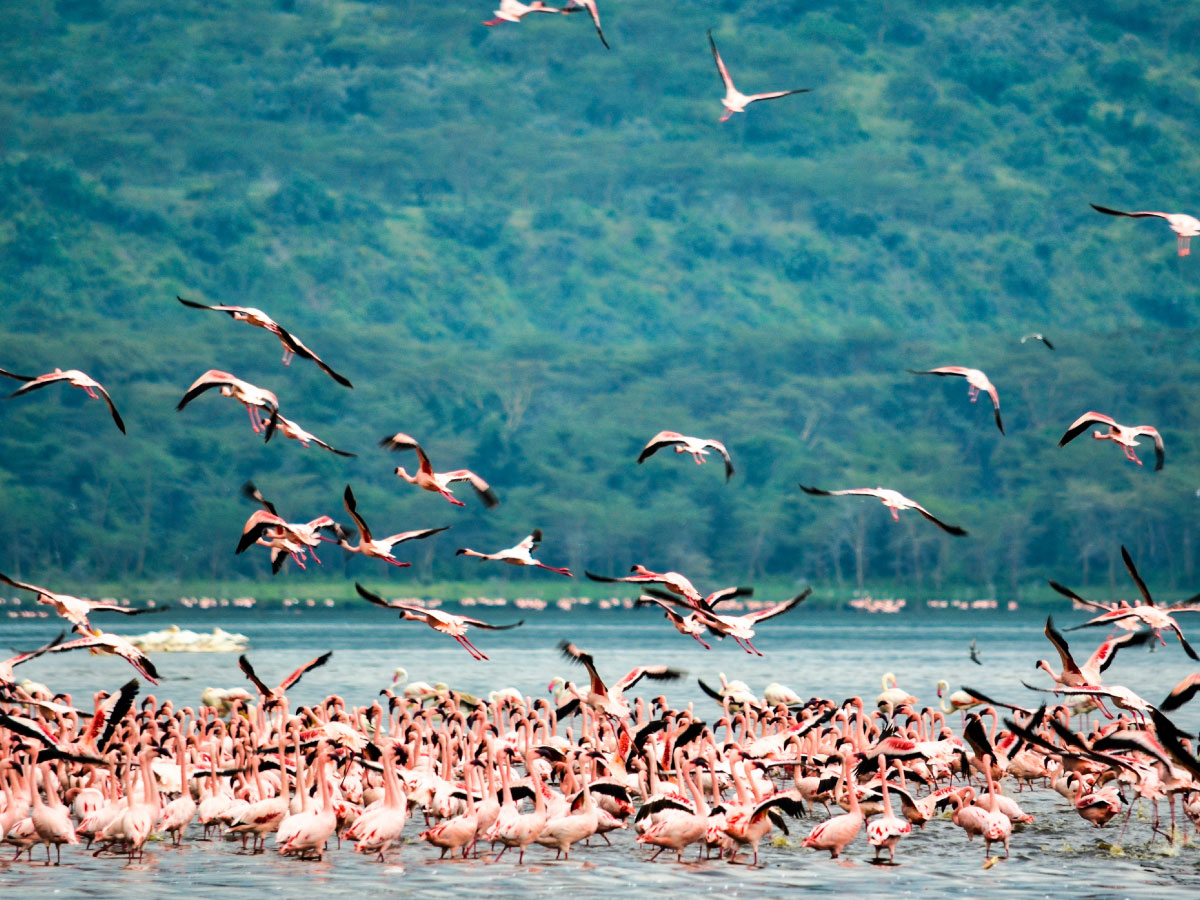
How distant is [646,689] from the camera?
4769cm

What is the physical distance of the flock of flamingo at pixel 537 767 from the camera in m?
16.7

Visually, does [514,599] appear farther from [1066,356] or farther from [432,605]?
[1066,356]

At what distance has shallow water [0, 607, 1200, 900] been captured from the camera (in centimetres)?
1712

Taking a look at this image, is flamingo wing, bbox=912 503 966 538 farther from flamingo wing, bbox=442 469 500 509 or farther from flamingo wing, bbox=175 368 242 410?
flamingo wing, bbox=175 368 242 410

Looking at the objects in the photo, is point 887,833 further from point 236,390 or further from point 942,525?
point 236,390

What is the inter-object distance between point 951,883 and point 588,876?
11.9ft

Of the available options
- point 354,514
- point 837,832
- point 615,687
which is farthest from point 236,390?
point 837,832

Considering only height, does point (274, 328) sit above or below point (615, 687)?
above

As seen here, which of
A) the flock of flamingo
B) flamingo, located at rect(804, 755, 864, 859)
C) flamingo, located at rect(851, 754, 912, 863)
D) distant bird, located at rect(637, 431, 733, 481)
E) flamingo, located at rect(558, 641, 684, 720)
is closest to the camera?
the flock of flamingo

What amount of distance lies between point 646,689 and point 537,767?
1122 inches

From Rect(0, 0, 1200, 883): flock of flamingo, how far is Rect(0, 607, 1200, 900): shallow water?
34 cm

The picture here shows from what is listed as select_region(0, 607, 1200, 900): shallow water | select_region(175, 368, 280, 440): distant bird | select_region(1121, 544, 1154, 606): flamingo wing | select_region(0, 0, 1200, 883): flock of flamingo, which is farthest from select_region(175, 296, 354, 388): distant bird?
select_region(1121, 544, 1154, 606): flamingo wing

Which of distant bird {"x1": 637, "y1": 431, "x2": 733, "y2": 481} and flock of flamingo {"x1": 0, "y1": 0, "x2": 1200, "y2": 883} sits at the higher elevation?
distant bird {"x1": 637, "y1": 431, "x2": 733, "y2": 481}

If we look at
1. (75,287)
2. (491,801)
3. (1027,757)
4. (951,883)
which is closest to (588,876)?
(491,801)
